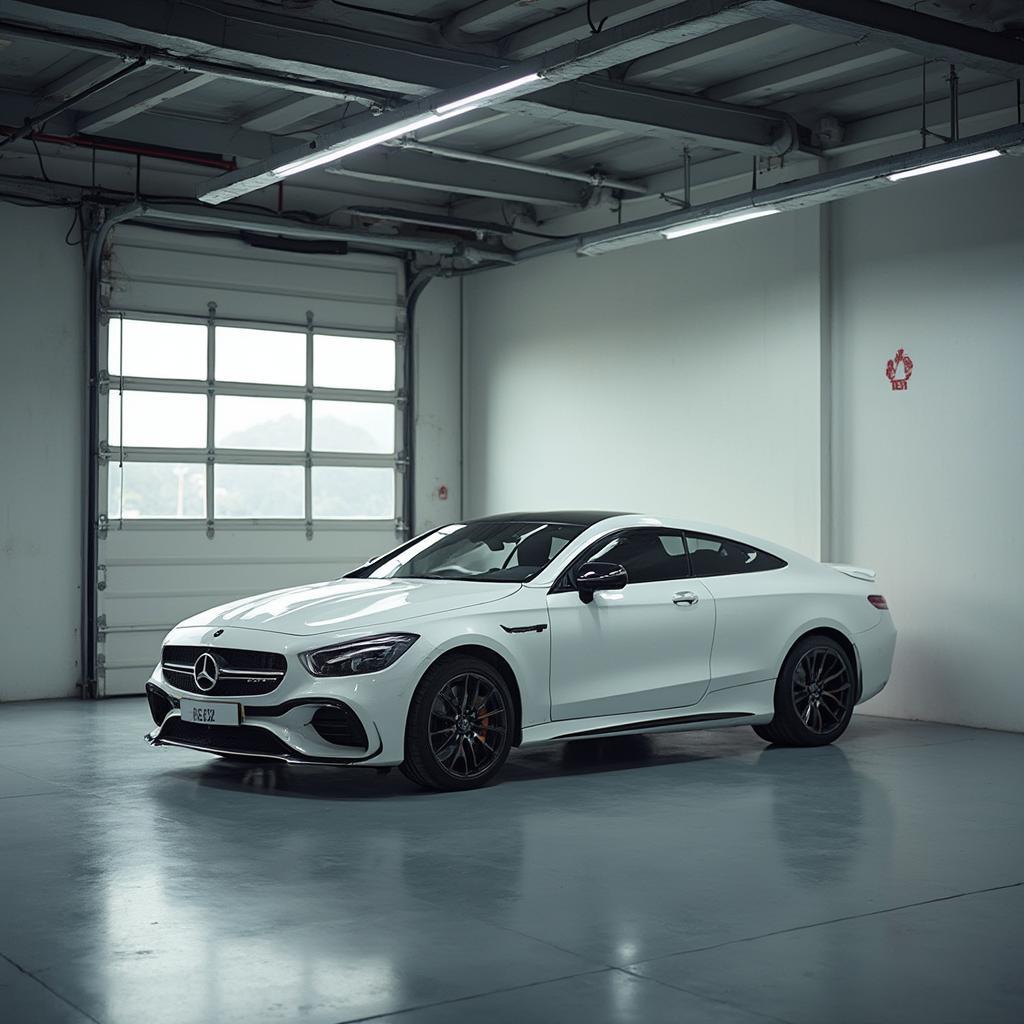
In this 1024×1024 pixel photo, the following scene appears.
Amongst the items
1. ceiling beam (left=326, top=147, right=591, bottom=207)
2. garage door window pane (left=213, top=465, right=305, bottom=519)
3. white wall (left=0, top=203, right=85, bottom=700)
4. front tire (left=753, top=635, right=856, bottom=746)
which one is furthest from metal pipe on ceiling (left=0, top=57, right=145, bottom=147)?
front tire (left=753, top=635, right=856, bottom=746)

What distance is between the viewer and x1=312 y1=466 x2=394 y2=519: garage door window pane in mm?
14398

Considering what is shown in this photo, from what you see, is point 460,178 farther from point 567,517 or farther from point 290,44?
point 567,517

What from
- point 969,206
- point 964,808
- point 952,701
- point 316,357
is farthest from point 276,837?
point 316,357

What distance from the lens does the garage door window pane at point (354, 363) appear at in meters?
14.4

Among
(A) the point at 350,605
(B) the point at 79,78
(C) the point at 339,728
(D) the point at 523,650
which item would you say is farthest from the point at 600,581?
(B) the point at 79,78

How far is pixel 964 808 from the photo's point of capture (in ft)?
24.4

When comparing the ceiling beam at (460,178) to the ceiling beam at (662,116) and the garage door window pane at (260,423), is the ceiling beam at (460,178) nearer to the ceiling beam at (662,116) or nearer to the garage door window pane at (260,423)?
the ceiling beam at (662,116)

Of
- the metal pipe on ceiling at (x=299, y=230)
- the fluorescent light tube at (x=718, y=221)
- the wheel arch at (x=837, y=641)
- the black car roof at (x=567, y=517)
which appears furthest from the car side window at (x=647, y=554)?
the metal pipe on ceiling at (x=299, y=230)

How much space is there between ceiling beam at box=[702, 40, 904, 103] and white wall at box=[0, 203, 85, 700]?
19.4ft

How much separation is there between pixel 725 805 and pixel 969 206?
5475 mm

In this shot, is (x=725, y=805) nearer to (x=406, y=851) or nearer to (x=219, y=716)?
(x=406, y=851)

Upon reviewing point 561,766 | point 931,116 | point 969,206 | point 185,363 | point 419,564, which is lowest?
point 561,766

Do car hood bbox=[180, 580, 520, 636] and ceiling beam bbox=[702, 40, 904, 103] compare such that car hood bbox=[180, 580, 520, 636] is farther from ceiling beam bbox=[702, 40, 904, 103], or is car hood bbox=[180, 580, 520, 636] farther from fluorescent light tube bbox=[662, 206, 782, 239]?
ceiling beam bbox=[702, 40, 904, 103]

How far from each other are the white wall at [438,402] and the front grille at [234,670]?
708 cm
